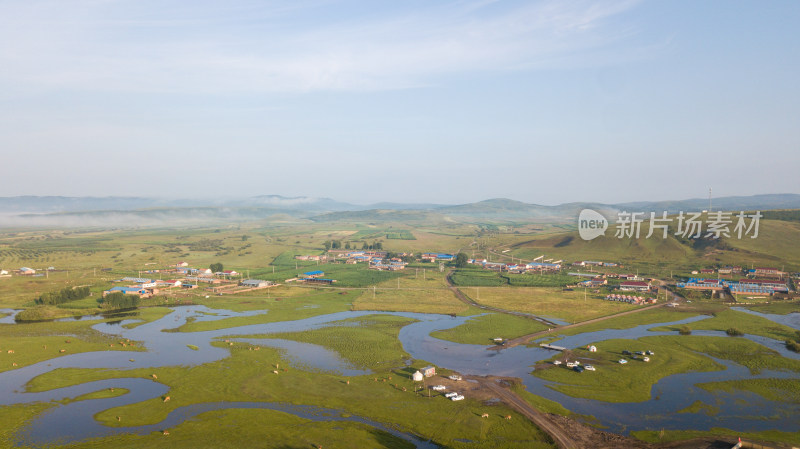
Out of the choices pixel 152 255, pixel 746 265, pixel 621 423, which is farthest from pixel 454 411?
pixel 152 255

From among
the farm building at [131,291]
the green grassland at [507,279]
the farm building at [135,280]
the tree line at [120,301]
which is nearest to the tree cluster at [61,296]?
the farm building at [131,291]

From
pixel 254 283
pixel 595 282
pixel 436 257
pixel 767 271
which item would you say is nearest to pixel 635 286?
pixel 595 282

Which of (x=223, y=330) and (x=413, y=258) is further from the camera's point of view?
(x=413, y=258)

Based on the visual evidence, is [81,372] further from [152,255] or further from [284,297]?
[152,255]

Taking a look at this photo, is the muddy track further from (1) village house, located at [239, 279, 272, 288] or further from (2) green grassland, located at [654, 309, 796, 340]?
(1) village house, located at [239, 279, 272, 288]

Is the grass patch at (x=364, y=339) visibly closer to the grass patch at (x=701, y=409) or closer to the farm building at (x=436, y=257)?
the grass patch at (x=701, y=409)

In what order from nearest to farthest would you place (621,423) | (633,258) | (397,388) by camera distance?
(621,423)
(397,388)
(633,258)

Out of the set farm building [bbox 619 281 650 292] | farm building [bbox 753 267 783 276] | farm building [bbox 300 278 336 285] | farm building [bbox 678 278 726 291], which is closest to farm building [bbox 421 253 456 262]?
farm building [bbox 300 278 336 285]
